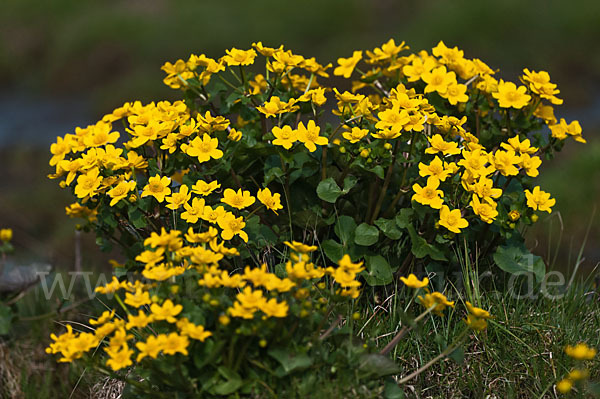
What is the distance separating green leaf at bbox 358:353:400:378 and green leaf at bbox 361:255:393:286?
0.48m

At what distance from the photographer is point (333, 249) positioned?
8.28ft

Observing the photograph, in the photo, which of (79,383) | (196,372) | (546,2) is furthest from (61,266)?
(546,2)

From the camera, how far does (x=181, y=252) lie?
196 centimetres

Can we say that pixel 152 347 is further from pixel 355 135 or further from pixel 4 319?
pixel 355 135

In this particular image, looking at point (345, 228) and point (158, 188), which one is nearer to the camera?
point (158, 188)

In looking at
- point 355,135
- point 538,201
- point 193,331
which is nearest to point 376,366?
point 193,331

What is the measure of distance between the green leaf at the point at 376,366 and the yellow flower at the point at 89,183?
3.34 ft

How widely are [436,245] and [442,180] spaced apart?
0.28 metres

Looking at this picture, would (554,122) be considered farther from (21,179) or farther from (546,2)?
(546,2)

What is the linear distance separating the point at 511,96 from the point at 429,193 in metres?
0.58

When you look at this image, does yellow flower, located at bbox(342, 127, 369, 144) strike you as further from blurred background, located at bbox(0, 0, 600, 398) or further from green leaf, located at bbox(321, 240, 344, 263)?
blurred background, located at bbox(0, 0, 600, 398)

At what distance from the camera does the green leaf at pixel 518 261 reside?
257 cm

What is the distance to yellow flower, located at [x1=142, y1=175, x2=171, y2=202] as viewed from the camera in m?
2.35

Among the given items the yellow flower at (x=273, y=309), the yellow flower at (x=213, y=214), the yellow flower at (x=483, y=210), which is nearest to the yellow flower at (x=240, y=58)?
the yellow flower at (x=213, y=214)
